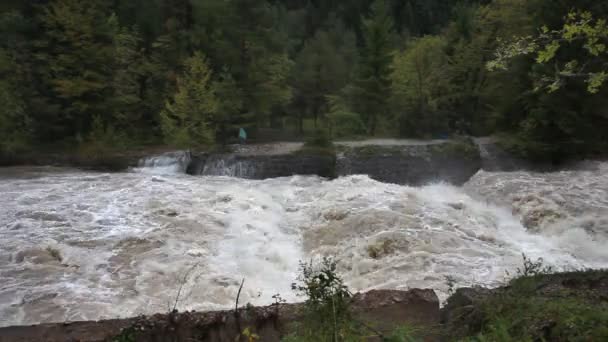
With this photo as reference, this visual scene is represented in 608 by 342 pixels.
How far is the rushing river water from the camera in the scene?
7.55 metres

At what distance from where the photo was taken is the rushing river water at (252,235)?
24.8 ft

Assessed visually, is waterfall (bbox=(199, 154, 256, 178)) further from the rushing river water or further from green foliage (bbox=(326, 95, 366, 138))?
green foliage (bbox=(326, 95, 366, 138))

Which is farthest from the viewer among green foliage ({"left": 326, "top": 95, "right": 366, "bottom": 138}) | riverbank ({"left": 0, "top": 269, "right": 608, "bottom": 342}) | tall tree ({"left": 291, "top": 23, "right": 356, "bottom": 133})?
tall tree ({"left": 291, "top": 23, "right": 356, "bottom": 133})

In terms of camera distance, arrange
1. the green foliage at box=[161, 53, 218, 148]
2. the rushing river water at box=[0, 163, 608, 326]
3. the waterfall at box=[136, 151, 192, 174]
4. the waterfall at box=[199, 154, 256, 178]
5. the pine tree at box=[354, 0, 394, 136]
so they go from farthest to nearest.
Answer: the pine tree at box=[354, 0, 394, 136], the green foliage at box=[161, 53, 218, 148], the waterfall at box=[136, 151, 192, 174], the waterfall at box=[199, 154, 256, 178], the rushing river water at box=[0, 163, 608, 326]

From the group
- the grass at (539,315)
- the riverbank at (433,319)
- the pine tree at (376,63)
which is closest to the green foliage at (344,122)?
the pine tree at (376,63)

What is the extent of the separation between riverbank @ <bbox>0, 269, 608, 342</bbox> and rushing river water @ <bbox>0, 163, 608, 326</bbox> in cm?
297

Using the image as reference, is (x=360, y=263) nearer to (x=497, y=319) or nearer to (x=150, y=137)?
(x=497, y=319)

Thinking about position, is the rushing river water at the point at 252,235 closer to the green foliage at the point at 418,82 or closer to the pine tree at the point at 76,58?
the pine tree at the point at 76,58

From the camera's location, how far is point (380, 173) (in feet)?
52.4

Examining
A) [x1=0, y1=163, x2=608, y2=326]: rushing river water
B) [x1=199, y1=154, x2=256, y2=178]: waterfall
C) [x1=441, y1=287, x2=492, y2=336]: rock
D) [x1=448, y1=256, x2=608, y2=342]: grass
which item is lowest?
[x1=0, y1=163, x2=608, y2=326]: rushing river water

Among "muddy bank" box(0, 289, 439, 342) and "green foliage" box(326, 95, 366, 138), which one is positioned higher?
"green foliage" box(326, 95, 366, 138)

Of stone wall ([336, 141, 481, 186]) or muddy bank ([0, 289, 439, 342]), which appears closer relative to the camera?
muddy bank ([0, 289, 439, 342])

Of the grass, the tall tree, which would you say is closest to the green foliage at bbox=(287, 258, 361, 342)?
the grass

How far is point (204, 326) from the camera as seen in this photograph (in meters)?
3.91
